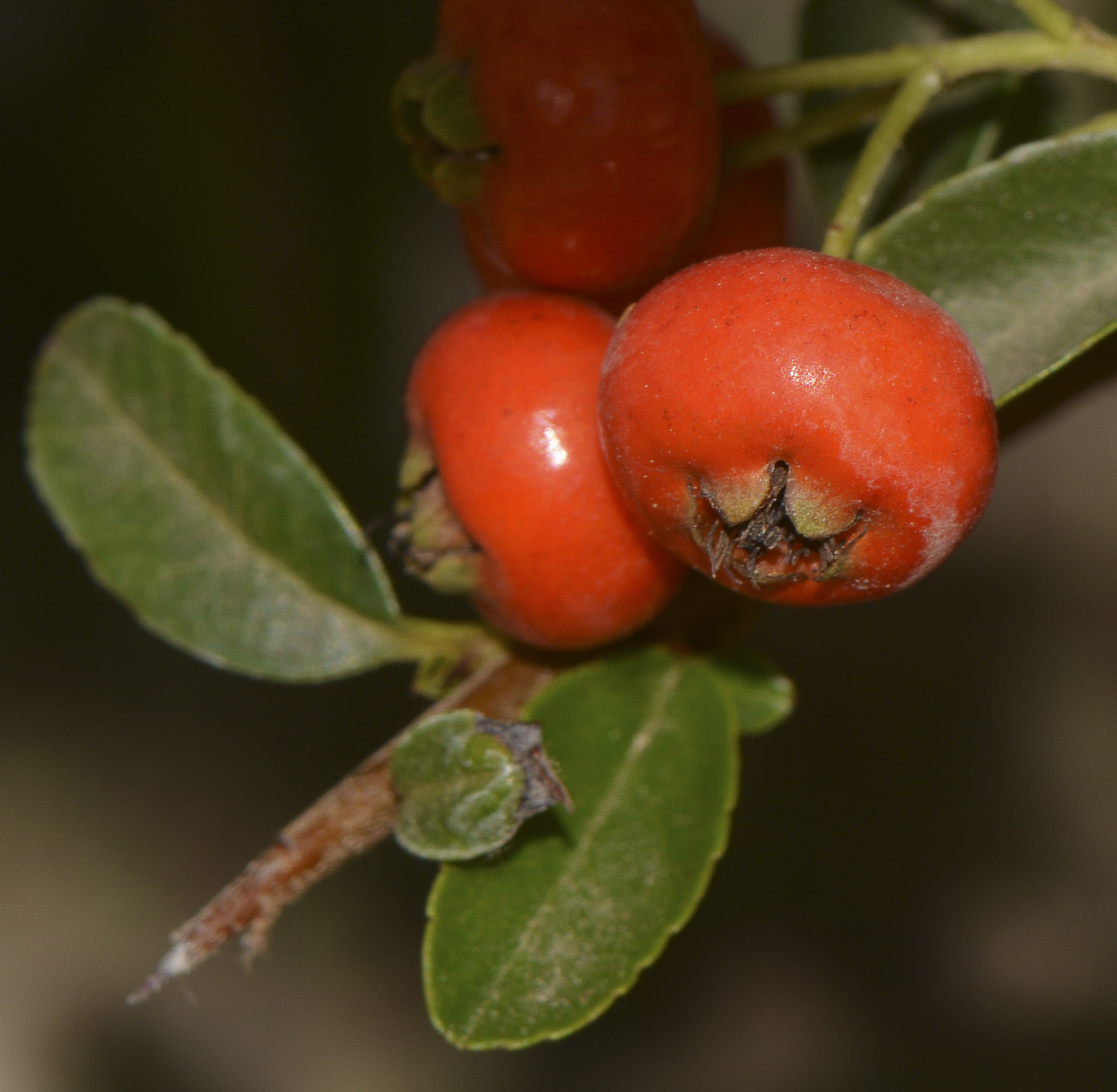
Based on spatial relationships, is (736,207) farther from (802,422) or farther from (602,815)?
(602,815)

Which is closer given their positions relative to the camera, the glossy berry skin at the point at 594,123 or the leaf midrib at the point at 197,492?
the glossy berry skin at the point at 594,123

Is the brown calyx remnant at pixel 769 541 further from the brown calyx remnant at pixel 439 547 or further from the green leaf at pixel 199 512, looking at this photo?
the green leaf at pixel 199 512

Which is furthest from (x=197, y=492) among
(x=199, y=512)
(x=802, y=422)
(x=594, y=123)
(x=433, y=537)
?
(x=802, y=422)

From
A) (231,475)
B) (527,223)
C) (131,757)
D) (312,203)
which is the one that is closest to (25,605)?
(131,757)

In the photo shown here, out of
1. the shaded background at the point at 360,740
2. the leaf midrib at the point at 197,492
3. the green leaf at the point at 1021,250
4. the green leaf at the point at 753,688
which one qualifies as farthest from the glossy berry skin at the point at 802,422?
the shaded background at the point at 360,740

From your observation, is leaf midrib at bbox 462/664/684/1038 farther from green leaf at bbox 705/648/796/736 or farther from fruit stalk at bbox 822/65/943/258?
fruit stalk at bbox 822/65/943/258

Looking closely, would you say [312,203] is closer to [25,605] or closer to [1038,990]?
[25,605]

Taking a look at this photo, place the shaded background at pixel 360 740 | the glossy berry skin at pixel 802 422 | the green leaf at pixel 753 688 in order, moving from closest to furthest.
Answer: the glossy berry skin at pixel 802 422 → the green leaf at pixel 753 688 → the shaded background at pixel 360 740

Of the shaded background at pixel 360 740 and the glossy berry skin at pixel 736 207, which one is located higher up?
the glossy berry skin at pixel 736 207
